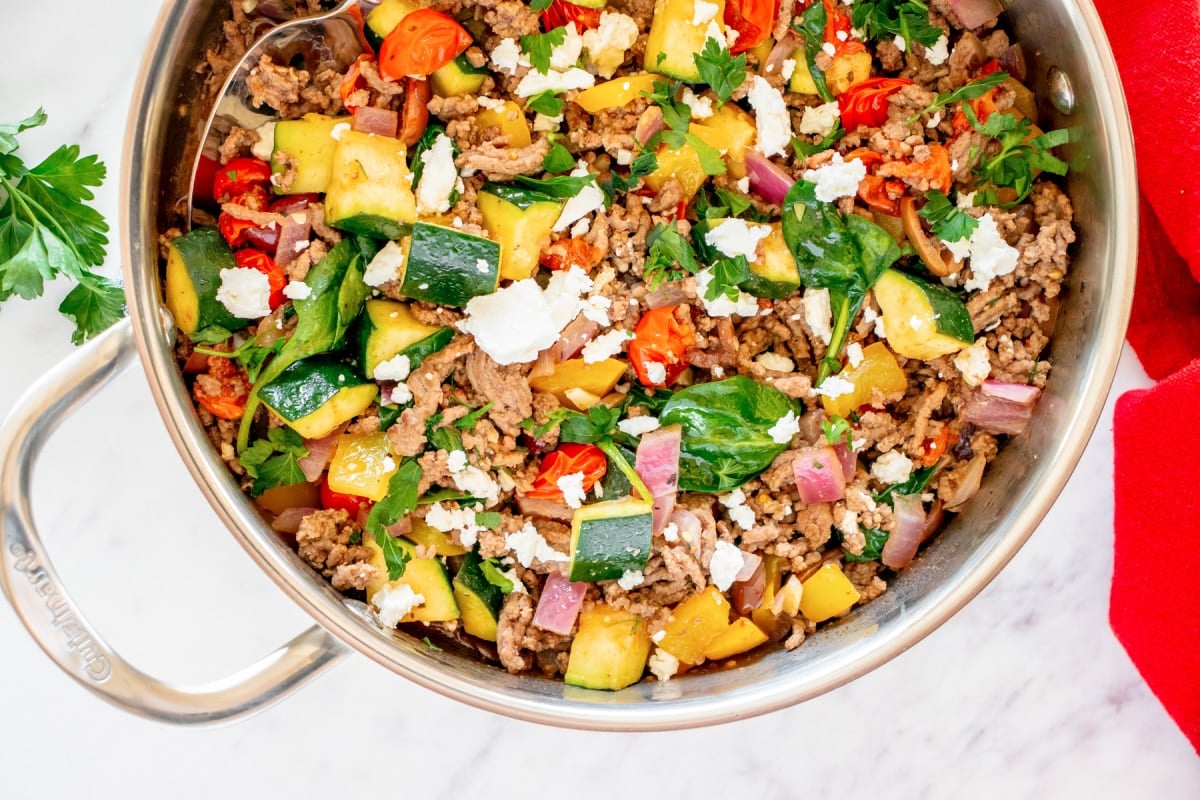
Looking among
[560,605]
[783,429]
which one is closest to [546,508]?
[560,605]

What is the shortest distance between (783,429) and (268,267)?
117cm

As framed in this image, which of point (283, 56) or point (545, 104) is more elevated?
point (283, 56)

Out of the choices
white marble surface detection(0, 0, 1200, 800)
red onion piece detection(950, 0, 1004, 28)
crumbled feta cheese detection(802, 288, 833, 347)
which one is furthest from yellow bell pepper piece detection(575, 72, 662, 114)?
white marble surface detection(0, 0, 1200, 800)

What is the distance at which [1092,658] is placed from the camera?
2910 mm

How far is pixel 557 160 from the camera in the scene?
2.25 metres

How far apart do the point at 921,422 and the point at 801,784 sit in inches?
46.4

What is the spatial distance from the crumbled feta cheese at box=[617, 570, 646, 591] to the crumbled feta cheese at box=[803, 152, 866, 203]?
92cm

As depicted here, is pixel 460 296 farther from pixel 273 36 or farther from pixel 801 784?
pixel 801 784

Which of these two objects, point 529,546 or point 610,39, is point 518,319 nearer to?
Result: point 529,546

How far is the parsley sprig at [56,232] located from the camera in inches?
92.4

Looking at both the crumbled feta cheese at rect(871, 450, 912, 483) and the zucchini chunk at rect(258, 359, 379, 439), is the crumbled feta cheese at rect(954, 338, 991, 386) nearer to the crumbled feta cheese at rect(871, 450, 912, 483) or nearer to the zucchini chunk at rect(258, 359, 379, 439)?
the crumbled feta cheese at rect(871, 450, 912, 483)

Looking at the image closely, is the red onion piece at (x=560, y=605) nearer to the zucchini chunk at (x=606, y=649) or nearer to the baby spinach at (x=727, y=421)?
the zucchini chunk at (x=606, y=649)

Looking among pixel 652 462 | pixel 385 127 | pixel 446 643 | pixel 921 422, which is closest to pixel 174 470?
pixel 446 643

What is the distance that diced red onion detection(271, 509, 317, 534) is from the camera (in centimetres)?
232
